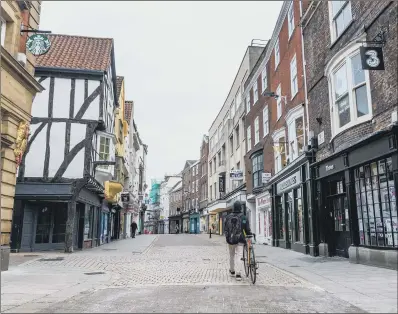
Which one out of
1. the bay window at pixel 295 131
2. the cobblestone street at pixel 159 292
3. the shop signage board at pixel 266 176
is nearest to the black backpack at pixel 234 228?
the cobblestone street at pixel 159 292

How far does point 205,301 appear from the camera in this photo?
643 cm

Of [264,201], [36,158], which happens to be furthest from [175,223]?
[36,158]

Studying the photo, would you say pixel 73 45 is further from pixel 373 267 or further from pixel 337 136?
pixel 373 267

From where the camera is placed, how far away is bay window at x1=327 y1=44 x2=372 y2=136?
11.2 metres

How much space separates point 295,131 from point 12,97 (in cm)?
1166

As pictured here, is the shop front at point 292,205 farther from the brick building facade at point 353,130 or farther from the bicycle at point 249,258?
the bicycle at point 249,258

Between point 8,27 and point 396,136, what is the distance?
10.9 meters

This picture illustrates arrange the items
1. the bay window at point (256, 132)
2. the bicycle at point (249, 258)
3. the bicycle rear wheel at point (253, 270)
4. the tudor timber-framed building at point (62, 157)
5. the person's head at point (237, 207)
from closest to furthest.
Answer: the bicycle rear wheel at point (253, 270)
the bicycle at point (249, 258)
the person's head at point (237, 207)
the tudor timber-framed building at point (62, 157)
the bay window at point (256, 132)

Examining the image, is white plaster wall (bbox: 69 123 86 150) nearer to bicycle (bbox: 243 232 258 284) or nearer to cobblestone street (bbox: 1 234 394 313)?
cobblestone street (bbox: 1 234 394 313)

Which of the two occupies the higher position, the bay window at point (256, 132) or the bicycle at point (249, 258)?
the bay window at point (256, 132)

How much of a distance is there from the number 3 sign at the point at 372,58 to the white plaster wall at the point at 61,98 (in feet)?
48.2

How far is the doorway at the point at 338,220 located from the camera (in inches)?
514

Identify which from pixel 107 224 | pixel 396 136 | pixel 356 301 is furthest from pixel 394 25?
pixel 107 224

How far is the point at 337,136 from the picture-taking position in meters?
12.6
